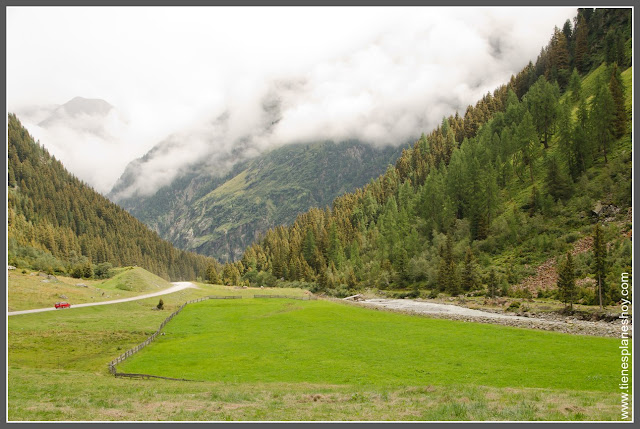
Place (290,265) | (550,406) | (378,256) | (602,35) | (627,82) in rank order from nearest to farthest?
(550,406)
(627,82)
(378,256)
(602,35)
(290,265)

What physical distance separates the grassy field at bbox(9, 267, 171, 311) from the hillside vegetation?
54.3 m

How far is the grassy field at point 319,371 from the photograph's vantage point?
2245 centimetres

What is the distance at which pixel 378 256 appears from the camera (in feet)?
479

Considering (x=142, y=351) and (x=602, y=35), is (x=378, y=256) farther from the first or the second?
(x=602, y=35)

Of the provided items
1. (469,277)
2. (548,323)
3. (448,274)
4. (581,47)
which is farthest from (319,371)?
(581,47)

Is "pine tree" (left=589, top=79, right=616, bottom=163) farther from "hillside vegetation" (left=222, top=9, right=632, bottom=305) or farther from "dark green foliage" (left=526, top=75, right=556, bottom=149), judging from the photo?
"dark green foliage" (left=526, top=75, right=556, bottom=149)

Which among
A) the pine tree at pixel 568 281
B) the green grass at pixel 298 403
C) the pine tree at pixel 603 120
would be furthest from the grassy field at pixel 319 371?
the pine tree at pixel 603 120

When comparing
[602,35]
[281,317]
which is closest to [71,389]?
[281,317]

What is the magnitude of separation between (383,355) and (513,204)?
9378 cm

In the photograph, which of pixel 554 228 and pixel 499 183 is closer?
pixel 554 228

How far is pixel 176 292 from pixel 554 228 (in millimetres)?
114507

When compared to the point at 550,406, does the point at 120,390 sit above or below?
below

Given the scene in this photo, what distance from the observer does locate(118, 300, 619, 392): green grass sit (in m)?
31.6

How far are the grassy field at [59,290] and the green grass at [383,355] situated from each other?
49187 millimetres
